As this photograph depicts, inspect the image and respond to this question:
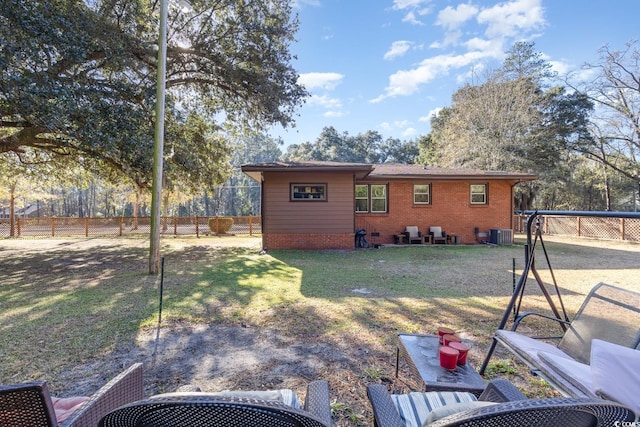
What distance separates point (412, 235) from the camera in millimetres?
12141

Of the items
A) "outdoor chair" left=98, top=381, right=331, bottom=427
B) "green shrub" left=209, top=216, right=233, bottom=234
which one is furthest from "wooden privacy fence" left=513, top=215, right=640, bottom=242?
"green shrub" left=209, top=216, right=233, bottom=234

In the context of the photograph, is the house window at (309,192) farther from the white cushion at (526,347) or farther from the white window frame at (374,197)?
the white cushion at (526,347)

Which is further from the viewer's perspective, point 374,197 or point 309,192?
point 374,197

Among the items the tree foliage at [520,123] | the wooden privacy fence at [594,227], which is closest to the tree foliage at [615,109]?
the tree foliage at [520,123]

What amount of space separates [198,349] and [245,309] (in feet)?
4.33

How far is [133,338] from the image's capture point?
3547 mm

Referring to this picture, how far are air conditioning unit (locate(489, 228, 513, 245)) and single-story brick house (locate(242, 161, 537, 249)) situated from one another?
1.23ft

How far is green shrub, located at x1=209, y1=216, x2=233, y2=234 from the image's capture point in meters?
18.0

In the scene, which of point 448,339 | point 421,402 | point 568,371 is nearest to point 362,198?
point 448,339

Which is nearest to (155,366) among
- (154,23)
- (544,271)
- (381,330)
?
(381,330)

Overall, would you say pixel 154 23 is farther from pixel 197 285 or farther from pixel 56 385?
pixel 56 385

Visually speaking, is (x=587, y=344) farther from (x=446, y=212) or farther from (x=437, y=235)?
(x=446, y=212)

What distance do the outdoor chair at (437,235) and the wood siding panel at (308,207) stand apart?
3767 millimetres

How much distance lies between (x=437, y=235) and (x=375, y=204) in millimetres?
2738
